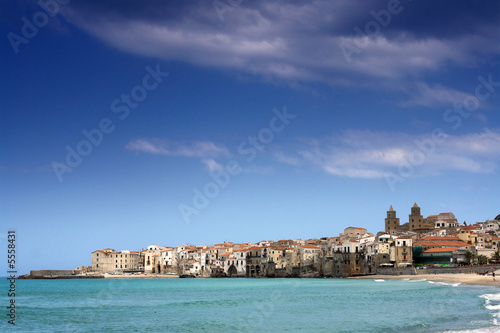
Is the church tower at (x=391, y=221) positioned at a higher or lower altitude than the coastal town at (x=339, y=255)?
higher

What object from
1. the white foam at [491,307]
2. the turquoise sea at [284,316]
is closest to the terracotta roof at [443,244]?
the turquoise sea at [284,316]

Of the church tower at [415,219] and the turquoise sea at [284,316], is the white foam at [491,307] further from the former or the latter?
the church tower at [415,219]

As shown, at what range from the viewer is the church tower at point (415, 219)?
127125mm

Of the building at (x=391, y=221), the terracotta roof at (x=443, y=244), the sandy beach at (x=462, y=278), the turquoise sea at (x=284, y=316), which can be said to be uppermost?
the building at (x=391, y=221)

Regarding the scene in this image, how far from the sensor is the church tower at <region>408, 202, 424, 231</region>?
417ft

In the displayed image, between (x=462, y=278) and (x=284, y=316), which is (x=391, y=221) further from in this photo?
(x=284, y=316)

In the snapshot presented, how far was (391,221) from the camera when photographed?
130 m

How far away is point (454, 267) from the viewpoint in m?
74.0

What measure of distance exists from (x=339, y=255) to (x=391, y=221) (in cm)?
4548

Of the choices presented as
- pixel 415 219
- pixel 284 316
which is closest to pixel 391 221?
pixel 415 219

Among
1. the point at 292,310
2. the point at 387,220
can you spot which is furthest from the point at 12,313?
the point at 387,220

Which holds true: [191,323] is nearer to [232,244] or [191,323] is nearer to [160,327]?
[160,327]

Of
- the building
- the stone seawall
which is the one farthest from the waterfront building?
the building

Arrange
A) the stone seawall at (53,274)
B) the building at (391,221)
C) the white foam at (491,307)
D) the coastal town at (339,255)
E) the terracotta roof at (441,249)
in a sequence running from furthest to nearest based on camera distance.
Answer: the building at (391,221)
the stone seawall at (53,274)
the coastal town at (339,255)
the terracotta roof at (441,249)
the white foam at (491,307)
